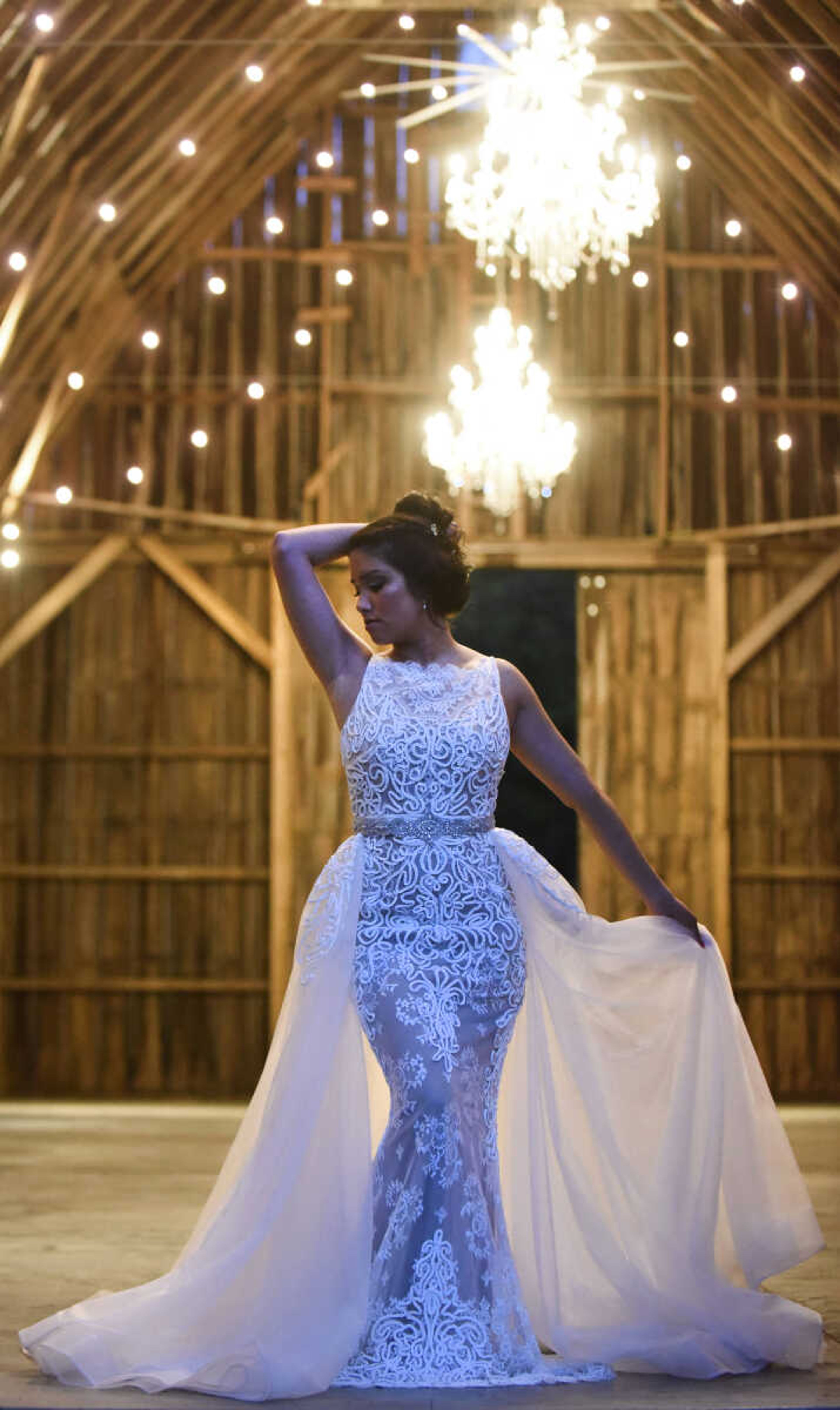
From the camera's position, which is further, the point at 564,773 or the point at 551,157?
the point at 551,157

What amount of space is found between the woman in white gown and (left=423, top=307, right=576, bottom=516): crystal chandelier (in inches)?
162

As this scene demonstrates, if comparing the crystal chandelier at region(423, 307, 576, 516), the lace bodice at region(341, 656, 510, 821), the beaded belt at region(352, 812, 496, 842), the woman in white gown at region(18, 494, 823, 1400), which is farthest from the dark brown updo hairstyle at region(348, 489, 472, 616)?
the crystal chandelier at region(423, 307, 576, 516)

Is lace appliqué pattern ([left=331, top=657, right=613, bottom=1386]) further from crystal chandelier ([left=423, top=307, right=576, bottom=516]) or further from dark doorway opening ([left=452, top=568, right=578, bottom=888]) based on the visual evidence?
dark doorway opening ([left=452, top=568, right=578, bottom=888])

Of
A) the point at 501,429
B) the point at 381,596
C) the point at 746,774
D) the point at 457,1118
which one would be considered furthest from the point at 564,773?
the point at 746,774

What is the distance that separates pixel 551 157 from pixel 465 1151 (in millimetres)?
4833

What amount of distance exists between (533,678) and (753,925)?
4.59 m

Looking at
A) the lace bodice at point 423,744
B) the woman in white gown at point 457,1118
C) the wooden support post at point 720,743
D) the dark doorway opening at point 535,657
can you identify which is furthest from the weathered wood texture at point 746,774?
the lace bodice at point 423,744

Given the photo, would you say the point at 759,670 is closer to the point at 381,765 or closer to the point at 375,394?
the point at 375,394

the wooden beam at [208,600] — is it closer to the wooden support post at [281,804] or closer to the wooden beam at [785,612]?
the wooden support post at [281,804]

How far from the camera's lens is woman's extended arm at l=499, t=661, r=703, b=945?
3631 mm

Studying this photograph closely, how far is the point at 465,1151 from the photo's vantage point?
337cm

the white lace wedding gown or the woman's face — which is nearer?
the white lace wedding gown

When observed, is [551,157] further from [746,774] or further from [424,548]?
[424,548]

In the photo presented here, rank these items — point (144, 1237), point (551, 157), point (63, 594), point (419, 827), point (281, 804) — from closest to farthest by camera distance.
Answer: point (419, 827) < point (144, 1237) < point (551, 157) < point (281, 804) < point (63, 594)
